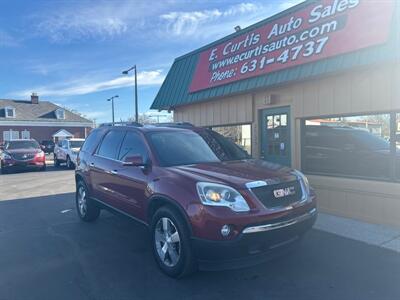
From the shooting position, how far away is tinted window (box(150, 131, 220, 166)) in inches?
185

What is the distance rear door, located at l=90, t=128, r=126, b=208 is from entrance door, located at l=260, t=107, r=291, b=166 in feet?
12.9

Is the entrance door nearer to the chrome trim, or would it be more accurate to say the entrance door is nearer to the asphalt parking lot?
the asphalt parking lot

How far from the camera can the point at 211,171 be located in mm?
4191

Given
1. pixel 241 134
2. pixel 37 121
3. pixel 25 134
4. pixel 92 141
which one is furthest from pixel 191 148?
pixel 37 121

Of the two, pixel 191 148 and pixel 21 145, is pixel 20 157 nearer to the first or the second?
pixel 21 145

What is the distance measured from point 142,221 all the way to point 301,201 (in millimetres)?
2213

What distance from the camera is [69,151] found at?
19609 millimetres

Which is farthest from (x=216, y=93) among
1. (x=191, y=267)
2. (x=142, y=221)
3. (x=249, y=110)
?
(x=191, y=267)

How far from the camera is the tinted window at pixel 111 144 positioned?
574 centimetres

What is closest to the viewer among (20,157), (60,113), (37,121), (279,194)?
(279,194)

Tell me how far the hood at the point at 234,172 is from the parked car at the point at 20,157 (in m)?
15.6

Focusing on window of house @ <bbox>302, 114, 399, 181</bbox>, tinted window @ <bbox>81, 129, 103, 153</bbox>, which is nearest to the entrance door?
window of house @ <bbox>302, 114, 399, 181</bbox>

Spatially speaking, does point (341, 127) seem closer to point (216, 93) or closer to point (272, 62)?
point (272, 62)

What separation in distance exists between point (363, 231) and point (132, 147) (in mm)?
4149
